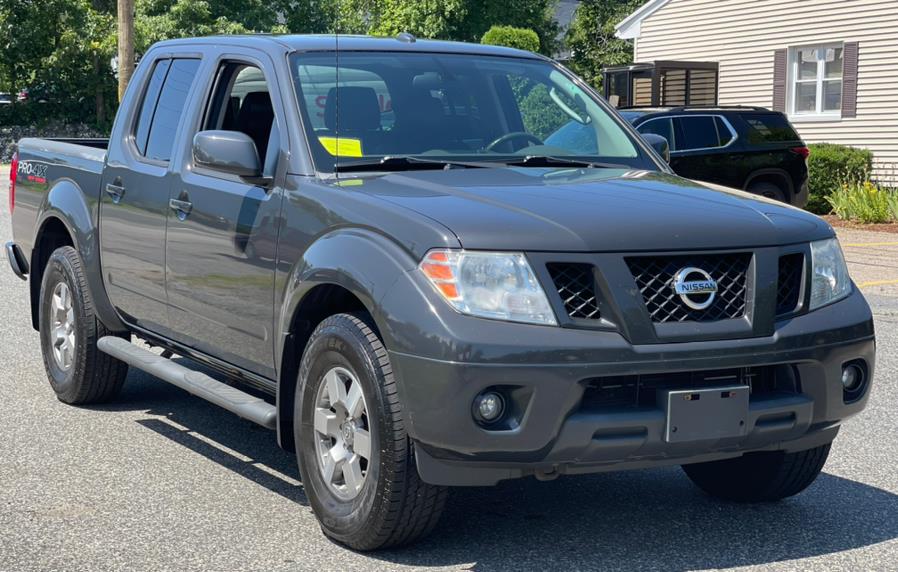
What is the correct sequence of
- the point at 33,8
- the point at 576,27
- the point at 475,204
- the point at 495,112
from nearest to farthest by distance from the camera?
the point at 475,204
the point at 495,112
the point at 33,8
the point at 576,27

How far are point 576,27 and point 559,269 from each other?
158 ft

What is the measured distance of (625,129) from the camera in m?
6.28

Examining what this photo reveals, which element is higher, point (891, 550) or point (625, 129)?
point (625, 129)

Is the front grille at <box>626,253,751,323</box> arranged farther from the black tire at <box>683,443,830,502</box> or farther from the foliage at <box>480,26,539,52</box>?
the foliage at <box>480,26,539,52</box>

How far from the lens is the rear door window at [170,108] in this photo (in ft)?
21.4

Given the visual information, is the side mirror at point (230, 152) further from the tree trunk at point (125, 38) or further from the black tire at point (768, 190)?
the tree trunk at point (125, 38)

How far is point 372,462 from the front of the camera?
464 cm

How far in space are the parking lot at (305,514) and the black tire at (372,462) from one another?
5.1 inches

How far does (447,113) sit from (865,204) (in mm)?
16079

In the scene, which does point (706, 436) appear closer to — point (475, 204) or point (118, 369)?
point (475, 204)

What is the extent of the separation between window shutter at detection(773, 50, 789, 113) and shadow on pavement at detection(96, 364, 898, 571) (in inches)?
844

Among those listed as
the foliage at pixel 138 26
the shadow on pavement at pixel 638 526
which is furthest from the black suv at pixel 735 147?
the foliage at pixel 138 26

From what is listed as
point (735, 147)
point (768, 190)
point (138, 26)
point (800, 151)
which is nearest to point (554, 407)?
point (735, 147)

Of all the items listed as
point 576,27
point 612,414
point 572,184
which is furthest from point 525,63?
point 576,27
